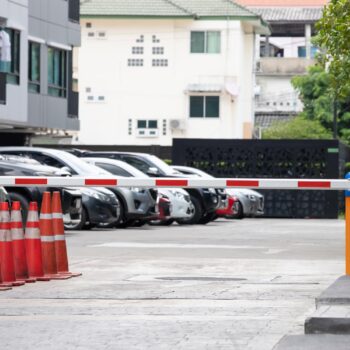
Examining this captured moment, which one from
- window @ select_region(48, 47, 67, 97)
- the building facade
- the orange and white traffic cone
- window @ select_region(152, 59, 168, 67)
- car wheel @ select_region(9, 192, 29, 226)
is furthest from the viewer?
the building facade

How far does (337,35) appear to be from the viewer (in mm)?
27266

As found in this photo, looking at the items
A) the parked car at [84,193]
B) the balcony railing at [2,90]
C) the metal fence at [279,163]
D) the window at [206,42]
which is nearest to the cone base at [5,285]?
the parked car at [84,193]

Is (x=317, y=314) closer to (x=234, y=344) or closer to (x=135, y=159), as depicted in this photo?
(x=234, y=344)

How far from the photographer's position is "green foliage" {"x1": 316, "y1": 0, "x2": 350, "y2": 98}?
26.5m

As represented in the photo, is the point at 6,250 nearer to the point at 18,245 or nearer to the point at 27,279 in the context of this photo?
the point at 18,245

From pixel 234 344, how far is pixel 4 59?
31.8m

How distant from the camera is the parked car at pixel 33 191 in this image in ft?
81.0

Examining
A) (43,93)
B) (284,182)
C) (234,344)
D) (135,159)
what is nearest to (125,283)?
(284,182)

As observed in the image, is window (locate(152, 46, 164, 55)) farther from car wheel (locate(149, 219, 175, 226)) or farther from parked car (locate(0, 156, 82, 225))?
parked car (locate(0, 156, 82, 225))

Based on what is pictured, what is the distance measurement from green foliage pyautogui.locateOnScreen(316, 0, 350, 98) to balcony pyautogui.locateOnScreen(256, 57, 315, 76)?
198ft

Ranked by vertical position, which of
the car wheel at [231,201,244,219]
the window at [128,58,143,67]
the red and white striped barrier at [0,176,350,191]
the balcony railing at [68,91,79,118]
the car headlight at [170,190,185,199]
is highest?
the window at [128,58,143,67]

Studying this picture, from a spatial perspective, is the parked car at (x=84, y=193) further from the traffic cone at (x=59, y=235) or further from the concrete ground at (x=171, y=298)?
the traffic cone at (x=59, y=235)

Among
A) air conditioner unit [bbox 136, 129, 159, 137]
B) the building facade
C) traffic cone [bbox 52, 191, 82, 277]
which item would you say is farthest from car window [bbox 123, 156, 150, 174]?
the building facade

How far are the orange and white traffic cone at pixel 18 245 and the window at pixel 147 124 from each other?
55104 mm
